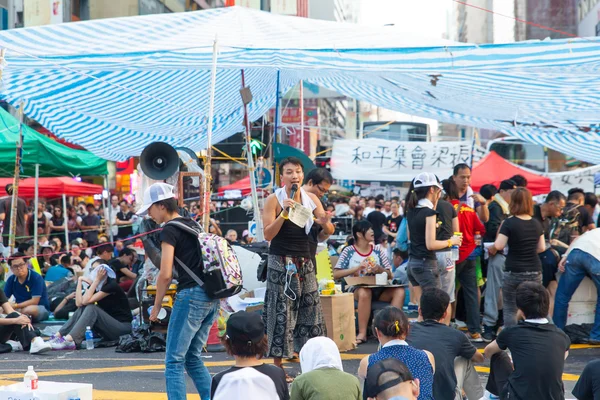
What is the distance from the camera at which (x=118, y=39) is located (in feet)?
32.2

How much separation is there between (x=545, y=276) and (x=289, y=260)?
4069mm

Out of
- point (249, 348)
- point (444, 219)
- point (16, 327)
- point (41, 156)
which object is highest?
point (41, 156)

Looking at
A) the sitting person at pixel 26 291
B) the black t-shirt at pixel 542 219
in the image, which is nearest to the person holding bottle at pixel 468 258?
the black t-shirt at pixel 542 219

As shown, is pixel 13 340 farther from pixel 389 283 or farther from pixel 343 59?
pixel 343 59

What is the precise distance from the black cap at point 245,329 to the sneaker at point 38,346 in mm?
5624

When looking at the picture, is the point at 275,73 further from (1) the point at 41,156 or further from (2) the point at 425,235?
(2) the point at 425,235

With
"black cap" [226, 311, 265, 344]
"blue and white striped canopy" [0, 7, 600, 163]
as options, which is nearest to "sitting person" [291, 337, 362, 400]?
"black cap" [226, 311, 265, 344]

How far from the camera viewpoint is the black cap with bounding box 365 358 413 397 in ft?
12.5

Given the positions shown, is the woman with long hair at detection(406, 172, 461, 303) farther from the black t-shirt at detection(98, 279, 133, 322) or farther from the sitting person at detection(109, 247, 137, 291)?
the sitting person at detection(109, 247, 137, 291)

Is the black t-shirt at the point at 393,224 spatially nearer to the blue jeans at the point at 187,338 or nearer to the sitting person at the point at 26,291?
the sitting person at the point at 26,291

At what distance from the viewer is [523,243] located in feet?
27.5

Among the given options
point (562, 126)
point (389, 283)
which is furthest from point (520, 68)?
point (562, 126)

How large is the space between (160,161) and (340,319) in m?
3.37

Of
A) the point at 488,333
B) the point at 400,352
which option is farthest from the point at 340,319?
the point at 400,352
